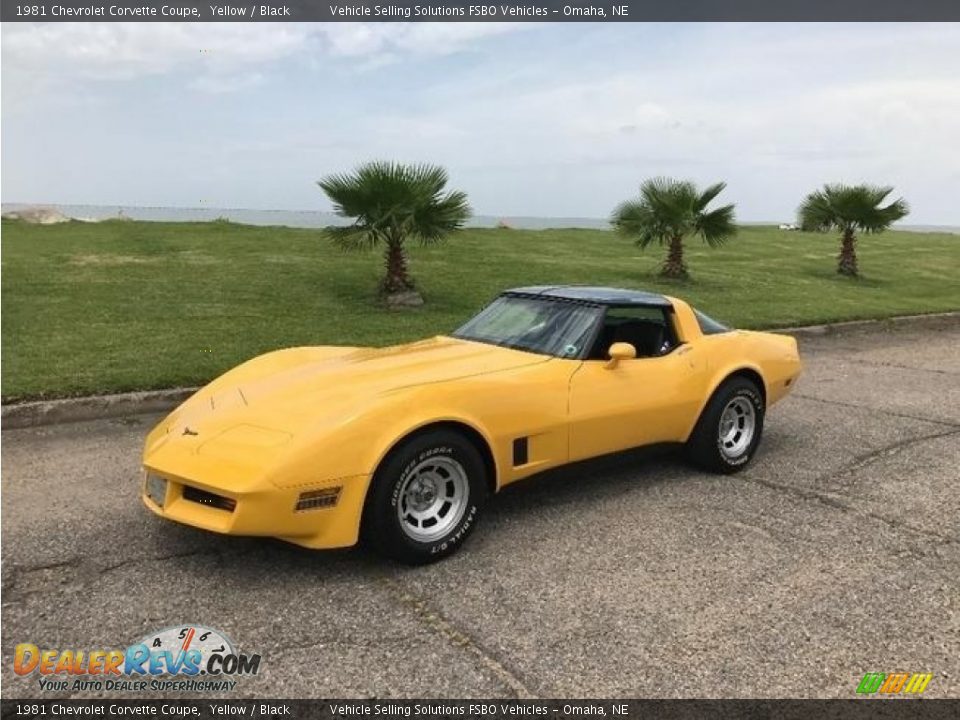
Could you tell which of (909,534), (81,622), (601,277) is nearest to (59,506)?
(81,622)

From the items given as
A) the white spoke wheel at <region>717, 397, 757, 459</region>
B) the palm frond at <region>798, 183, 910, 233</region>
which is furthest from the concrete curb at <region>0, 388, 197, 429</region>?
the palm frond at <region>798, 183, 910, 233</region>

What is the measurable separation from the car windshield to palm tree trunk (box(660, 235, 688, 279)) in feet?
37.8

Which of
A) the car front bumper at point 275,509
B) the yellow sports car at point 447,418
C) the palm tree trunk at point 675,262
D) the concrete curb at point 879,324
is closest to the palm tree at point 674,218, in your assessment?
the palm tree trunk at point 675,262

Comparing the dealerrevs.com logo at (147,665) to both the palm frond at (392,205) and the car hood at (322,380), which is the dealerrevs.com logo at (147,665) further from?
the palm frond at (392,205)

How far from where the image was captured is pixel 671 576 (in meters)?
3.83

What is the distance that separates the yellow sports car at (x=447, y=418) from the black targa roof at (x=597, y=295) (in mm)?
18

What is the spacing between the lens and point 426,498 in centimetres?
399

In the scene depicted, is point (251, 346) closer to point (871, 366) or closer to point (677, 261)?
point (871, 366)

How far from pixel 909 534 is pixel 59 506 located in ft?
16.6

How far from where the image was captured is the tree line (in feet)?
37.7

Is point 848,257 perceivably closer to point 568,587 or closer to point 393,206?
point 393,206

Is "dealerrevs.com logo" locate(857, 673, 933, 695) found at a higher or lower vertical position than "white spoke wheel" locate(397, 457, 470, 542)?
lower

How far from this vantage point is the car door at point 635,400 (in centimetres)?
451

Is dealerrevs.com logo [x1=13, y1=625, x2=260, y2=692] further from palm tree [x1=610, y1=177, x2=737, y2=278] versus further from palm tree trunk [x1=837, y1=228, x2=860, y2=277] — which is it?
palm tree trunk [x1=837, y1=228, x2=860, y2=277]
